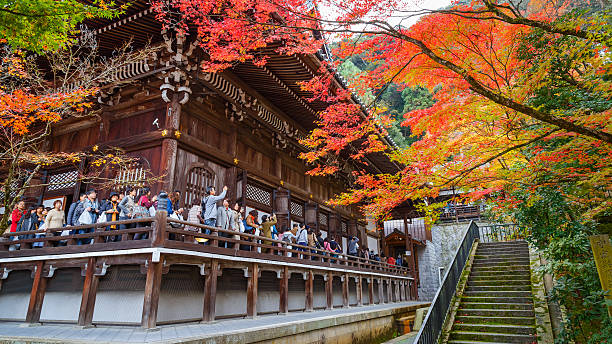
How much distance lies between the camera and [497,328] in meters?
9.69

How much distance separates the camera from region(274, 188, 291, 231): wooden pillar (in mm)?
13398

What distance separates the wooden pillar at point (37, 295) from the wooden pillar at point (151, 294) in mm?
3066

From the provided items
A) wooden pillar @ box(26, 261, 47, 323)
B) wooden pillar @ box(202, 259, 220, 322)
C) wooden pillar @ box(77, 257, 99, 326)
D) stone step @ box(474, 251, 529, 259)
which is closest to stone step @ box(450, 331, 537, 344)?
stone step @ box(474, 251, 529, 259)

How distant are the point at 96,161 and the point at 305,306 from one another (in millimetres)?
7726

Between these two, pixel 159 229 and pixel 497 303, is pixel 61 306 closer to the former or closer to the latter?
pixel 159 229

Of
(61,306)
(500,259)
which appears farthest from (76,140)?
(500,259)

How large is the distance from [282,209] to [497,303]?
25.7ft

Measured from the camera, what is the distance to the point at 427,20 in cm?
886

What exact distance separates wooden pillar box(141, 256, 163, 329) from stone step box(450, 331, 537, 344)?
779 centimetres

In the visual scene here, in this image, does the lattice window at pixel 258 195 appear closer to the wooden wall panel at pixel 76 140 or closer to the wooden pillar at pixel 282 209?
the wooden pillar at pixel 282 209

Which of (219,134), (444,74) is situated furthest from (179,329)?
(444,74)

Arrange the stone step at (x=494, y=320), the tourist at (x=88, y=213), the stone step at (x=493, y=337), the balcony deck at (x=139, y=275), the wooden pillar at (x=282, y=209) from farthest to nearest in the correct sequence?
the wooden pillar at (x=282, y=209) → the stone step at (x=494, y=320) → the stone step at (x=493, y=337) → the tourist at (x=88, y=213) → the balcony deck at (x=139, y=275)

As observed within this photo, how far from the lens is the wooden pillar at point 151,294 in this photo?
20.3 ft

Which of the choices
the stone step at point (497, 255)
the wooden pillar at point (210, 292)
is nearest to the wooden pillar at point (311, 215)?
the stone step at point (497, 255)
